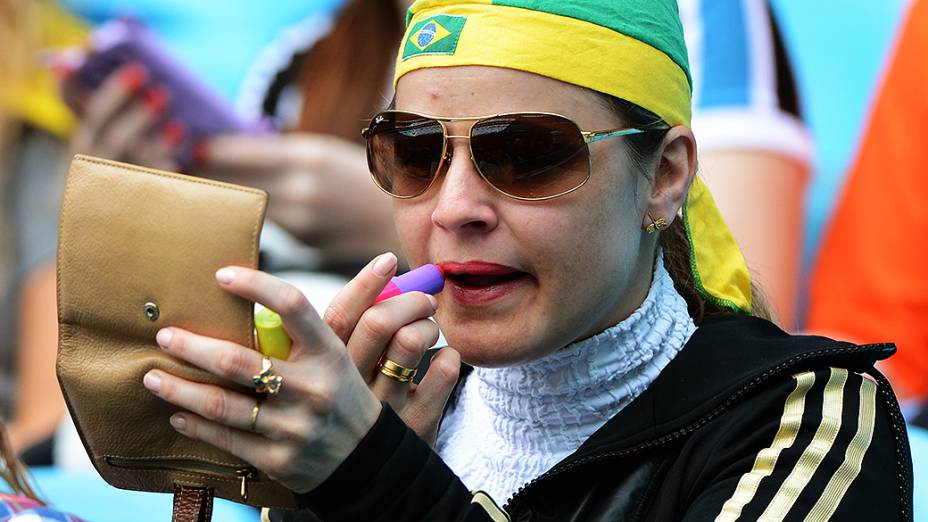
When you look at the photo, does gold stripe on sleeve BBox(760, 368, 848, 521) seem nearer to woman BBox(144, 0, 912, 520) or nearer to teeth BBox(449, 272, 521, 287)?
woman BBox(144, 0, 912, 520)

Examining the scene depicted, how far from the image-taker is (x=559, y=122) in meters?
1.69

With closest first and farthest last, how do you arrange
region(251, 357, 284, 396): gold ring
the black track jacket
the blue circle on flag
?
region(251, 357, 284, 396): gold ring
the black track jacket
the blue circle on flag

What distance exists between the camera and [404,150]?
5.85 ft

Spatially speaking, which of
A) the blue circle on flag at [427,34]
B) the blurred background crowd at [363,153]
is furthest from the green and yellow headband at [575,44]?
the blurred background crowd at [363,153]

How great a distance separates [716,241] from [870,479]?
1.67ft

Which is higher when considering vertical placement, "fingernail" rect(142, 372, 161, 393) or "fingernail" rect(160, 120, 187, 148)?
"fingernail" rect(160, 120, 187, 148)

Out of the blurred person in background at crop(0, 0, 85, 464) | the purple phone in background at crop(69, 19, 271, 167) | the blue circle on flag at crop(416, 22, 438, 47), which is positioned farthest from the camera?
the blurred person in background at crop(0, 0, 85, 464)

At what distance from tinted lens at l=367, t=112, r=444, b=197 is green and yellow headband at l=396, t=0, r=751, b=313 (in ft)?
0.30

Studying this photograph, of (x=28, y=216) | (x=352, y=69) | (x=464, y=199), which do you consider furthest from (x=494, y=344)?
(x=28, y=216)

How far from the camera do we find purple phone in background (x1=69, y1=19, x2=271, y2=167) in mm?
3188

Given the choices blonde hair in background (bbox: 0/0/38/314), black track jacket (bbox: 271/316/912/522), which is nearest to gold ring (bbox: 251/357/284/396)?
black track jacket (bbox: 271/316/912/522)

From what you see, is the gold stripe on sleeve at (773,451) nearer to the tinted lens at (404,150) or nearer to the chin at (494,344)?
the chin at (494,344)

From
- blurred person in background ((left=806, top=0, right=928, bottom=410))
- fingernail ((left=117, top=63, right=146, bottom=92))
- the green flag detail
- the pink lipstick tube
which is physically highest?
the green flag detail

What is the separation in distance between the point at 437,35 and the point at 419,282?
0.38 meters
